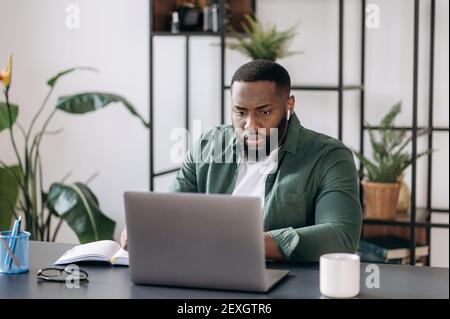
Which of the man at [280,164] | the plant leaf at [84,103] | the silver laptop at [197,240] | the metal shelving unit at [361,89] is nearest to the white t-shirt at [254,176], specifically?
the man at [280,164]

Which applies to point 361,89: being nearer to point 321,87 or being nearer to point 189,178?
point 321,87

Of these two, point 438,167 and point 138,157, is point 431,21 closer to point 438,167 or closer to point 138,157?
point 438,167

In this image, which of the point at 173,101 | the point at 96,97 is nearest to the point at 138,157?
the point at 173,101

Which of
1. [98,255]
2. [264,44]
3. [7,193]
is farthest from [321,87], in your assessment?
[98,255]

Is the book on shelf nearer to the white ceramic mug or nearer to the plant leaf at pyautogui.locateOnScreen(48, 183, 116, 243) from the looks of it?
the plant leaf at pyautogui.locateOnScreen(48, 183, 116, 243)

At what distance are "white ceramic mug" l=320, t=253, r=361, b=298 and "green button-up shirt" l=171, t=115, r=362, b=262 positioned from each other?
33cm

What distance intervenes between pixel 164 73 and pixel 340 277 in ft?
7.72

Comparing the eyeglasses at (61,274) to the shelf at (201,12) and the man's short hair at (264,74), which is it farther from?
the shelf at (201,12)

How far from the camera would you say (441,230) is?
11.7 feet

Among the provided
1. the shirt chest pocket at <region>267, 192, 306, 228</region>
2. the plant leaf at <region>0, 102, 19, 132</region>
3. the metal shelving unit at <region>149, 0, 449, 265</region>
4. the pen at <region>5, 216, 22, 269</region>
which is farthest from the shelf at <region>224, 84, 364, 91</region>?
the pen at <region>5, 216, 22, 269</region>

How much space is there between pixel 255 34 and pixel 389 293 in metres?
1.88

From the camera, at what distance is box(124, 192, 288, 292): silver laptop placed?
162cm

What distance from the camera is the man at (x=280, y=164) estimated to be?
2.14 metres
